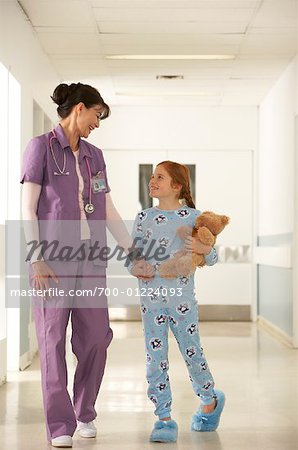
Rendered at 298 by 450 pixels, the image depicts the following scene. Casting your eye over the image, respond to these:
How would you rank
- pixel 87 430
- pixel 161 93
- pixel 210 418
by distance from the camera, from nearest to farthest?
pixel 87 430 → pixel 210 418 → pixel 161 93

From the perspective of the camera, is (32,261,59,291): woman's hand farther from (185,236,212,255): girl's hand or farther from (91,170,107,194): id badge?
(185,236,212,255): girl's hand

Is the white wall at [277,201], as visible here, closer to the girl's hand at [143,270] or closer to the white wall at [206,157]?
the white wall at [206,157]

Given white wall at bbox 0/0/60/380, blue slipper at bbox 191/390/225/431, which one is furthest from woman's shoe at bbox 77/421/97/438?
white wall at bbox 0/0/60/380

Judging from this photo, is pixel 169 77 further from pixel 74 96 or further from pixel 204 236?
pixel 204 236

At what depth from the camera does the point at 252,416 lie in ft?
13.8

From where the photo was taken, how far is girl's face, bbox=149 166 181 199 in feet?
12.1

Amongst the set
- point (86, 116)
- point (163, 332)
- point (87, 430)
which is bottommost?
point (87, 430)

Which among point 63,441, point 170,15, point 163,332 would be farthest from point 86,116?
point 170,15

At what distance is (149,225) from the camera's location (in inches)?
144

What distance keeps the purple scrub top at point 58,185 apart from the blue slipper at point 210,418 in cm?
81

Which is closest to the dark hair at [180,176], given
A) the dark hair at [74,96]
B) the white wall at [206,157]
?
the dark hair at [74,96]

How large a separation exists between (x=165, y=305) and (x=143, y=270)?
6.8 inches

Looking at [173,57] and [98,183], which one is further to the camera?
[173,57]

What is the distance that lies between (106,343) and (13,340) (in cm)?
251
